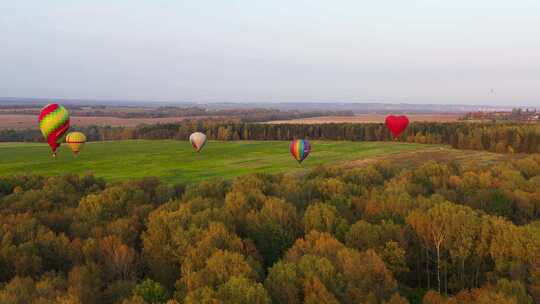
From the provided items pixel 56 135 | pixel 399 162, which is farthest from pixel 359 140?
pixel 56 135

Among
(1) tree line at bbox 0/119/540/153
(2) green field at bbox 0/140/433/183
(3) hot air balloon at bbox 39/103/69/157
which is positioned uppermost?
(3) hot air balloon at bbox 39/103/69/157

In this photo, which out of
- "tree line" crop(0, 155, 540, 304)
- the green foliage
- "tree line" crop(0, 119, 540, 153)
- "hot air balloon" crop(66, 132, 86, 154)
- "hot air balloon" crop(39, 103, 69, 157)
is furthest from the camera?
"tree line" crop(0, 119, 540, 153)

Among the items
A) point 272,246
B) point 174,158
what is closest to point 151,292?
point 272,246

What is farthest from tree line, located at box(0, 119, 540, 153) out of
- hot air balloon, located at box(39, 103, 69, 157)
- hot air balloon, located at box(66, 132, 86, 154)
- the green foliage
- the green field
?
the green foliage

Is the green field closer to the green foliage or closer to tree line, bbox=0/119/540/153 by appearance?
tree line, bbox=0/119/540/153

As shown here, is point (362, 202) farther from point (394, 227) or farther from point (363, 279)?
point (363, 279)

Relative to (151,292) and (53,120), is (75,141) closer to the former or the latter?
(53,120)

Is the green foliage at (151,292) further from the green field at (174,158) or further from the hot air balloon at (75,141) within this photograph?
the hot air balloon at (75,141)

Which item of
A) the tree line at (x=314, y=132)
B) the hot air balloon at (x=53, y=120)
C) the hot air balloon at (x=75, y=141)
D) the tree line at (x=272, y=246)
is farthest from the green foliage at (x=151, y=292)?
the tree line at (x=314, y=132)
